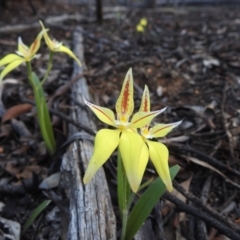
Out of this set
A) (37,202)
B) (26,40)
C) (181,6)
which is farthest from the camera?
(181,6)

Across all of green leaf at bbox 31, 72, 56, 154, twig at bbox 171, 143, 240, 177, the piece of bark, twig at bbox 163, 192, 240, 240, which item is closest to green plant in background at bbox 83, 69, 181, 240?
the piece of bark

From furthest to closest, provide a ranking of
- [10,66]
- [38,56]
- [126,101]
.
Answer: [38,56] → [10,66] → [126,101]

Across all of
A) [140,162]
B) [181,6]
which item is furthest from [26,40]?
[181,6]

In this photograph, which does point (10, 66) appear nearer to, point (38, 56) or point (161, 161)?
point (38, 56)

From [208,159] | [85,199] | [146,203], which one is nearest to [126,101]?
[146,203]

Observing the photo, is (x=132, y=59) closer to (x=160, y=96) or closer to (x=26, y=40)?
(x=160, y=96)

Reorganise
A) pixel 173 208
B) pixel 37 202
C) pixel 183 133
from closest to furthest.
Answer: pixel 173 208 → pixel 37 202 → pixel 183 133

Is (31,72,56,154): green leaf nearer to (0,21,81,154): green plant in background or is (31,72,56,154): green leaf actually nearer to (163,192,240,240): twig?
(0,21,81,154): green plant in background
